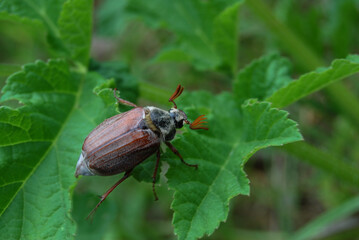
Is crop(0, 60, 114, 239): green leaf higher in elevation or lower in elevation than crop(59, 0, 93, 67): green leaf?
lower

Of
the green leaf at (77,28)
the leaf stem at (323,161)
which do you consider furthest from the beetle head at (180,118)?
the green leaf at (77,28)

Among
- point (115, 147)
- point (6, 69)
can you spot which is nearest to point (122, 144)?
point (115, 147)

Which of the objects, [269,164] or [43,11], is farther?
[269,164]

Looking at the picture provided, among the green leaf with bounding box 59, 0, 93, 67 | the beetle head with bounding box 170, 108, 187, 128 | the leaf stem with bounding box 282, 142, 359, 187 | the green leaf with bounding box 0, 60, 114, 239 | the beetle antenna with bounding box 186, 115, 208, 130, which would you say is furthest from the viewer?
the leaf stem with bounding box 282, 142, 359, 187

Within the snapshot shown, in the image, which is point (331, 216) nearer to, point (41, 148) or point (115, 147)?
point (115, 147)

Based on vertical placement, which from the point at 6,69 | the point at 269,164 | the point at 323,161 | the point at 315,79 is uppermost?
the point at 315,79

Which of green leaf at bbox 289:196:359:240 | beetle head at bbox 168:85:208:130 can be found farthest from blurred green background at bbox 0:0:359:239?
beetle head at bbox 168:85:208:130

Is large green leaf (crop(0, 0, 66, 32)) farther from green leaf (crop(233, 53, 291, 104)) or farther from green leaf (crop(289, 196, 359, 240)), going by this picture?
green leaf (crop(289, 196, 359, 240))
